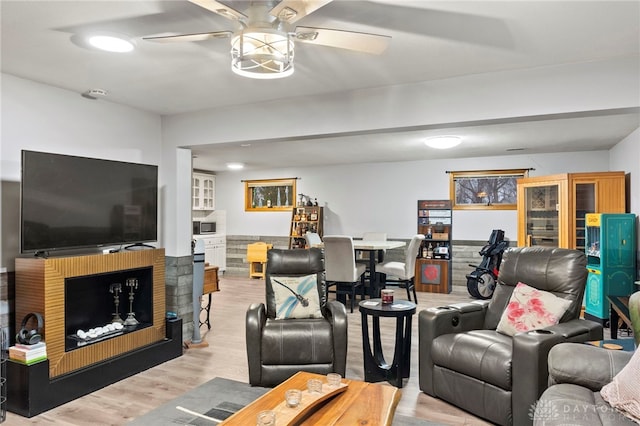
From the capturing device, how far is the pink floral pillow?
2.88 meters

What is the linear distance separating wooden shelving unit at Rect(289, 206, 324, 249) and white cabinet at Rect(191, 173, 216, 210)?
2.14 meters

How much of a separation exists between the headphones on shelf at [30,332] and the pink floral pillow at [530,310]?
3.21 metres

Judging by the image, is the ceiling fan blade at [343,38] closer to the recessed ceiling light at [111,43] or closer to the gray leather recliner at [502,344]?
the recessed ceiling light at [111,43]

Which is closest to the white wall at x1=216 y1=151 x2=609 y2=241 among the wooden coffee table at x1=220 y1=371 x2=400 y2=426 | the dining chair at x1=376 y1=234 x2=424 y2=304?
the dining chair at x1=376 y1=234 x2=424 y2=304

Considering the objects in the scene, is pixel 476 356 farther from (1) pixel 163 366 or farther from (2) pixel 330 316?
(1) pixel 163 366

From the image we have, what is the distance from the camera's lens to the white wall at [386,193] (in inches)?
287

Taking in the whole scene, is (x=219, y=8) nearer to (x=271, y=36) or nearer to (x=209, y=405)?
(x=271, y=36)

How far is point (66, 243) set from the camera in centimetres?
329

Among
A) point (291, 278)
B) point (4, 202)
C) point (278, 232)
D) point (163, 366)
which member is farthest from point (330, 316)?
point (278, 232)

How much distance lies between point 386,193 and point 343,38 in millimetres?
6411

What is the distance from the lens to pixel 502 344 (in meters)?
2.77

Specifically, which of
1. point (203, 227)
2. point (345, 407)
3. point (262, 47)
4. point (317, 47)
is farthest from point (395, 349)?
point (203, 227)

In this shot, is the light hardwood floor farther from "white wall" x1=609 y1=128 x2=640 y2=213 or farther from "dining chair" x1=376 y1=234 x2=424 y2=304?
"white wall" x1=609 y1=128 x2=640 y2=213

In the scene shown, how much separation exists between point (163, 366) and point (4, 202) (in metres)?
1.82
